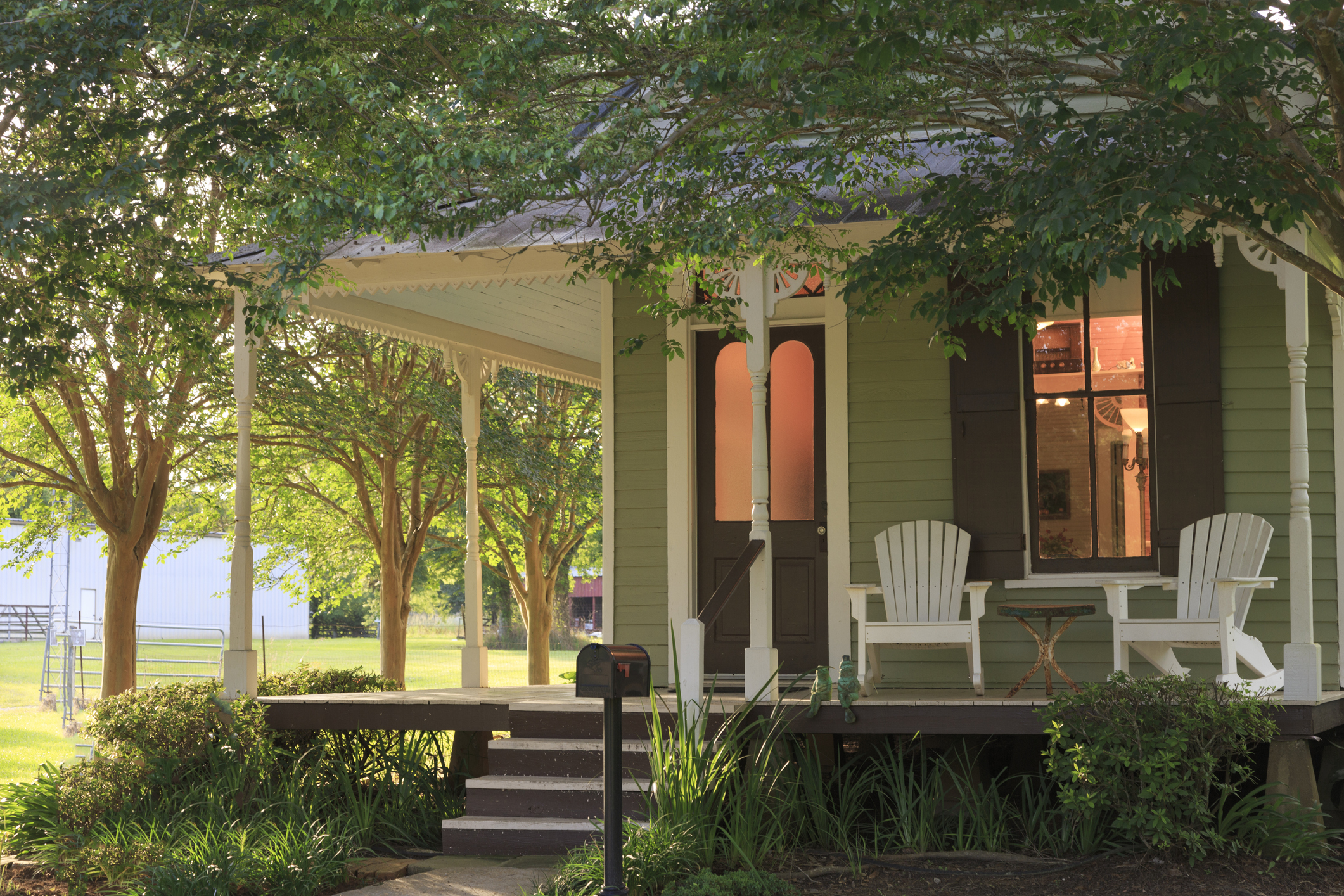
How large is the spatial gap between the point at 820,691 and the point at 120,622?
7227 millimetres

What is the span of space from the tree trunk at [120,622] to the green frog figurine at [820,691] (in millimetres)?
6974

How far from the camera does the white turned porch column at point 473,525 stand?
8.16 m

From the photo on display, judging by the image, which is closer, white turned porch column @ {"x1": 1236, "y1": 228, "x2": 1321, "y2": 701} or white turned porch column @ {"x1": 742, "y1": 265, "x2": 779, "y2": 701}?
white turned porch column @ {"x1": 1236, "y1": 228, "x2": 1321, "y2": 701}

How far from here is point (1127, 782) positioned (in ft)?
16.1

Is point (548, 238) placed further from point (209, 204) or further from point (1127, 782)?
point (1127, 782)

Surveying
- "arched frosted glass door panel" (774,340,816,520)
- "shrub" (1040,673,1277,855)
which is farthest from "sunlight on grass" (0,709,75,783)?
"shrub" (1040,673,1277,855)

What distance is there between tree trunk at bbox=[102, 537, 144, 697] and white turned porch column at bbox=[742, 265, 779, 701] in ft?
21.9

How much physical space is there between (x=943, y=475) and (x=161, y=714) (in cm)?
447

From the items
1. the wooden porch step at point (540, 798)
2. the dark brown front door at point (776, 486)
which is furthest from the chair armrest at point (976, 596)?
the wooden porch step at point (540, 798)

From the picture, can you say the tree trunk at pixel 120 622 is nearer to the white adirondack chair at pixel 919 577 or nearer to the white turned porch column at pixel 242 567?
the white turned porch column at pixel 242 567

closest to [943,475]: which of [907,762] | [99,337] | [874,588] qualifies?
[874,588]

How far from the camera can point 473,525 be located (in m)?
8.63

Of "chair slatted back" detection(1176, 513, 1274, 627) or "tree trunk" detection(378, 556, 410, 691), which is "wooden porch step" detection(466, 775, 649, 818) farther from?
"tree trunk" detection(378, 556, 410, 691)

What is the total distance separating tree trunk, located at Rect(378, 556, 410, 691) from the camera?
41.3 feet
